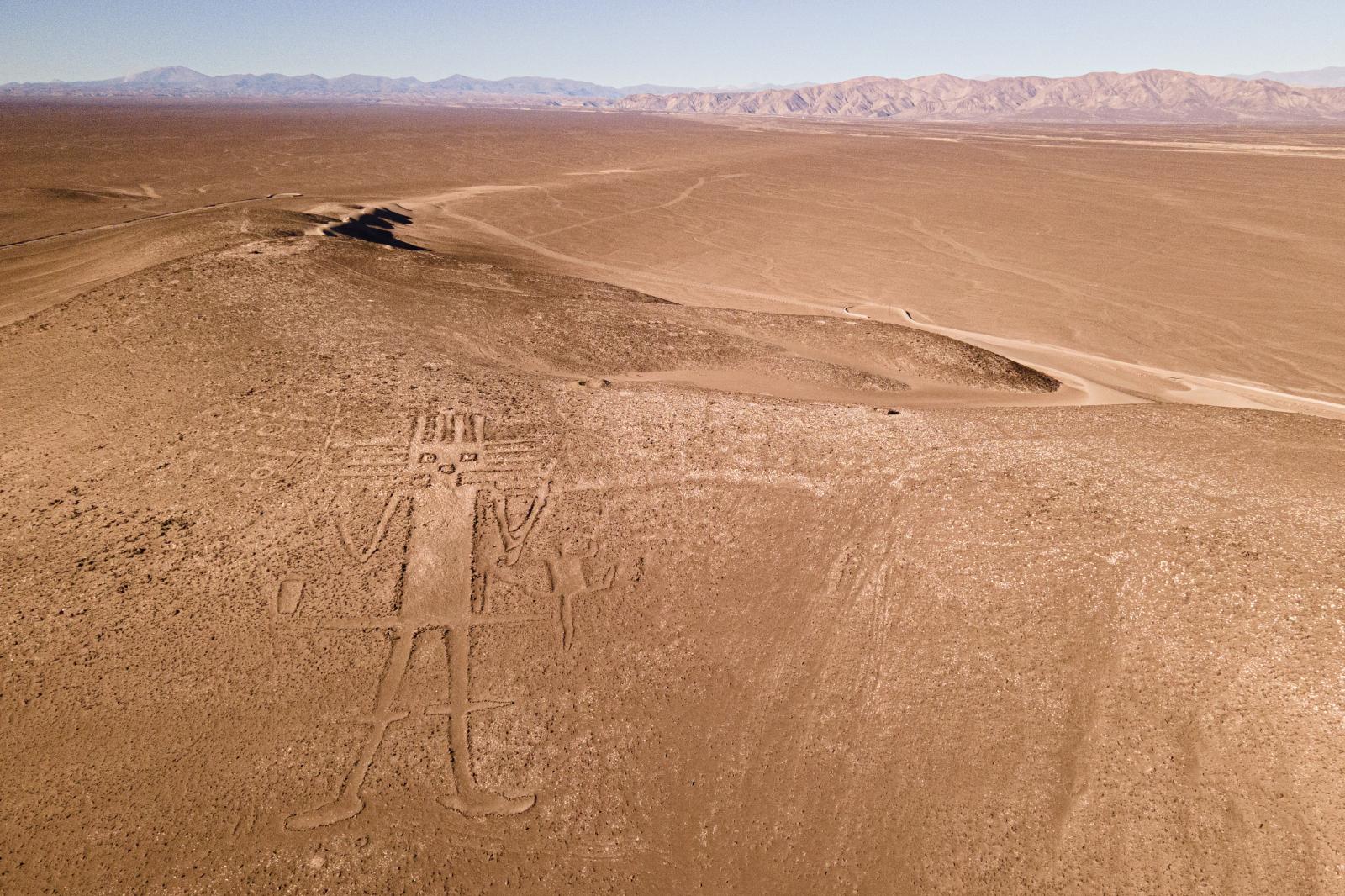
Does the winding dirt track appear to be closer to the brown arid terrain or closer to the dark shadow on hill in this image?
the brown arid terrain

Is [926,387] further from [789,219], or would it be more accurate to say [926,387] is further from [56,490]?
[789,219]

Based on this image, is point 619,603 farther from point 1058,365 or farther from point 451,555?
point 1058,365

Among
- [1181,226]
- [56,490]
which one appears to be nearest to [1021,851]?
[56,490]

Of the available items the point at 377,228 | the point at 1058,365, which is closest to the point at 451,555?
the point at 1058,365

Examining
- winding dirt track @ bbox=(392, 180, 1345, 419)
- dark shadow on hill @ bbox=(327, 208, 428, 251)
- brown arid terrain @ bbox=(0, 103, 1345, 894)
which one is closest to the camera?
brown arid terrain @ bbox=(0, 103, 1345, 894)

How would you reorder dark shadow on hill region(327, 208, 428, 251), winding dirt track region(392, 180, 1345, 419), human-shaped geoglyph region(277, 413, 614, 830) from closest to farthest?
human-shaped geoglyph region(277, 413, 614, 830)
winding dirt track region(392, 180, 1345, 419)
dark shadow on hill region(327, 208, 428, 251)

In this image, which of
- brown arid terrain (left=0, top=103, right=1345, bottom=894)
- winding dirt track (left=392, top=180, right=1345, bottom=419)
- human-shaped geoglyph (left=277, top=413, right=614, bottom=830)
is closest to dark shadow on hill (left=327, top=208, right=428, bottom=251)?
winding dirt track (left=392, top=180, right=1345, bottom=419)
